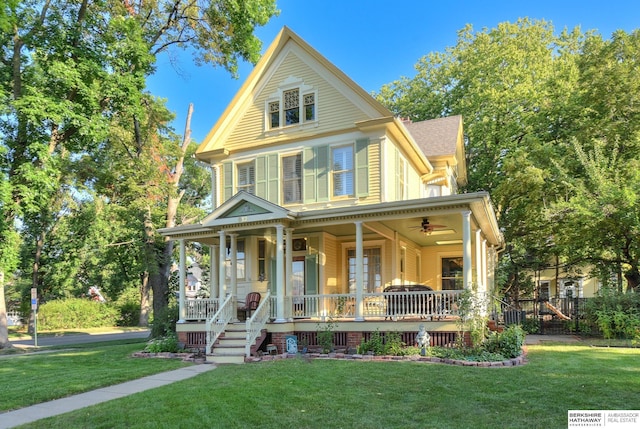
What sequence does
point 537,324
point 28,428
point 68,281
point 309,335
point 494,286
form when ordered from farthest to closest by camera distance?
point 68,281, point 494,286, point 537,324, point 309,335, point 28,428

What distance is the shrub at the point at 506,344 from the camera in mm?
9961

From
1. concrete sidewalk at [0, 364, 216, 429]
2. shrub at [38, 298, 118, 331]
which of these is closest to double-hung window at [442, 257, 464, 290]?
concrete sidewalk at [0, 364, 216, 429]

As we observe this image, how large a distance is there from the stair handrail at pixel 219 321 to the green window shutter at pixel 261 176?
376 cm

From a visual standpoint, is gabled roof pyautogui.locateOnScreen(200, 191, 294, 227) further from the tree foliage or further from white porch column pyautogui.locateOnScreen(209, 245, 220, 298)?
the tree foliage

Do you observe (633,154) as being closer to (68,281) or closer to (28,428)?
(28,428)

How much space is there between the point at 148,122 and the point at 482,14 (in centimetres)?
1940

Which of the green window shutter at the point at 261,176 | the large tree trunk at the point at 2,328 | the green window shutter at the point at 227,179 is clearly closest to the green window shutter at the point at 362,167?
the green window shutter at the point at 261,176

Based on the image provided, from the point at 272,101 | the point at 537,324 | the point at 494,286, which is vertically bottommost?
the point at 537,324

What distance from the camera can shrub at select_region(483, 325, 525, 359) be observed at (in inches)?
392

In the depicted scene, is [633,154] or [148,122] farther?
[148,122]

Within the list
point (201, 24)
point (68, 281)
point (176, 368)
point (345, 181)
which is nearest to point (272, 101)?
point (345, 181)

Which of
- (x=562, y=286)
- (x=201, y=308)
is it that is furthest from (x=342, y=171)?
(x=562, y=286)

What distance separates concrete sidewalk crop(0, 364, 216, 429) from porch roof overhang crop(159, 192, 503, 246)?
4642mm

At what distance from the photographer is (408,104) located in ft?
97.9
